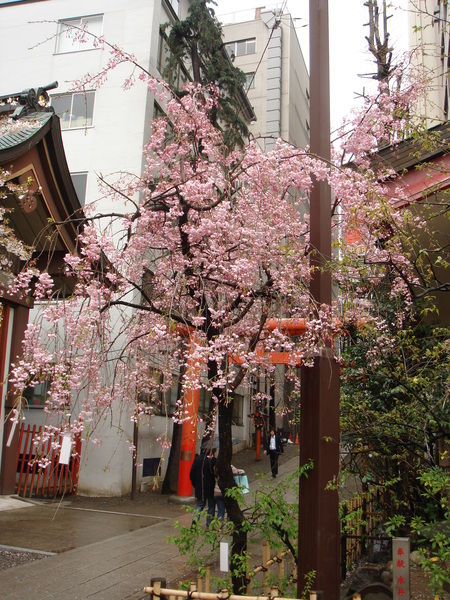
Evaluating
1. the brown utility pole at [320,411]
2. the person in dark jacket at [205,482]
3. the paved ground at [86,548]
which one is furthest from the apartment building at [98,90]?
the brown utility pole at [320,411]

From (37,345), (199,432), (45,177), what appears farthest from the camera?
(199,432)

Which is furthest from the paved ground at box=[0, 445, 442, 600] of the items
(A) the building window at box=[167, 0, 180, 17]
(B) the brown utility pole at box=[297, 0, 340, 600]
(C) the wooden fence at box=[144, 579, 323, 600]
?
(A) the building window at box=[167, 0, 180, 17]

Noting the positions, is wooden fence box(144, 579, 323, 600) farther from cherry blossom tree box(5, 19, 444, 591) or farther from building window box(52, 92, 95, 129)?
building window box(52, 92, 95, 129)

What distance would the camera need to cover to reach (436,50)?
15.5 meters

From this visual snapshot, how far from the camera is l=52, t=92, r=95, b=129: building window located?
1783 cm

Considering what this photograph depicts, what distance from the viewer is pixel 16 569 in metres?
7.35

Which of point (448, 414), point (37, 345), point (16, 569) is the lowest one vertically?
point (16, 569)

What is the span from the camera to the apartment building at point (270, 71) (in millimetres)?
34844

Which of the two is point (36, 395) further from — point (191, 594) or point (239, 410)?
point (191, 594)

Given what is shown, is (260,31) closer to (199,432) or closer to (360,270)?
(199,432)

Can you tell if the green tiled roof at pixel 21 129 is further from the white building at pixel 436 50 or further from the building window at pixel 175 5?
the building window at pixel 175 5

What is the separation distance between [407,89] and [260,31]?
32667 millimetres

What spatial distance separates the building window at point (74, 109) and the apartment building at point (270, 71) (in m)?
16.9

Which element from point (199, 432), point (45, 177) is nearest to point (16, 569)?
point (45, 177)
